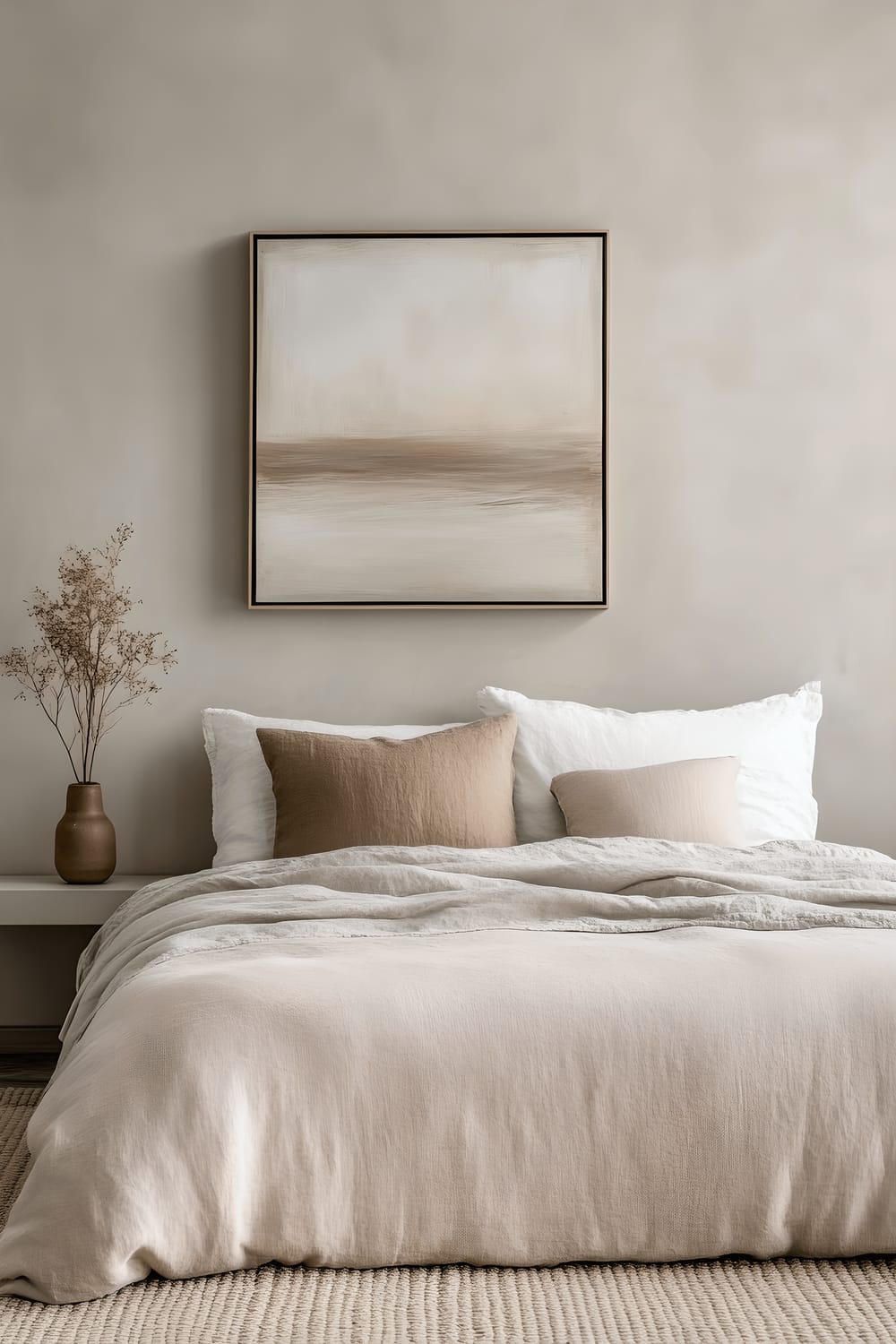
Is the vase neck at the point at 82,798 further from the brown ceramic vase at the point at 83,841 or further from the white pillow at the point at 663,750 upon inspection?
the white pillow at the point at 663,750

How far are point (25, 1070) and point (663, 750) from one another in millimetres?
1884

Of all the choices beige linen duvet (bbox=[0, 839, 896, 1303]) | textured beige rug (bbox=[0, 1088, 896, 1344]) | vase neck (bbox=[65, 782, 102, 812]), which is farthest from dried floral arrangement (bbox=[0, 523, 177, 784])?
textured beige rug (bbox=[0, 1088, 896, 1344])

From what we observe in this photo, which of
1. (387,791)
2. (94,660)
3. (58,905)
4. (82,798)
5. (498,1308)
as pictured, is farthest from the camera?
(94,660)

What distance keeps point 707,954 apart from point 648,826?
1.00 meters

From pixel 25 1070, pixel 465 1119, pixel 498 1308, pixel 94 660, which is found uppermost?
pixel 94 660

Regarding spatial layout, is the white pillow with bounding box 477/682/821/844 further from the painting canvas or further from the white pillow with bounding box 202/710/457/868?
the painting canvas

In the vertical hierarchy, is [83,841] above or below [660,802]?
below

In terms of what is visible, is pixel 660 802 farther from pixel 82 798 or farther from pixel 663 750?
pixel 82 798

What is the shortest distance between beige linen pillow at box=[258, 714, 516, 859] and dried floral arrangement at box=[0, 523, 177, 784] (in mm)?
592

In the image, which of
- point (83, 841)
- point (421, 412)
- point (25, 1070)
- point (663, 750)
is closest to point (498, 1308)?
point (663, 750)

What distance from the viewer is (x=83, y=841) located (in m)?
2.98

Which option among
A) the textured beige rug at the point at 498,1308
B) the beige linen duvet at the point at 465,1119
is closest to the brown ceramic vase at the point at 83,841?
the beige linen duvet at the point at 465,1119

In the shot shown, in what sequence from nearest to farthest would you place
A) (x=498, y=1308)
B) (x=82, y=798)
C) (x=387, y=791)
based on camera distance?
(x=498, y=1308) → (x=387, y=791) → (x=82, y=798)

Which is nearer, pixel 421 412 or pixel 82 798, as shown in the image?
pixel 82 798
